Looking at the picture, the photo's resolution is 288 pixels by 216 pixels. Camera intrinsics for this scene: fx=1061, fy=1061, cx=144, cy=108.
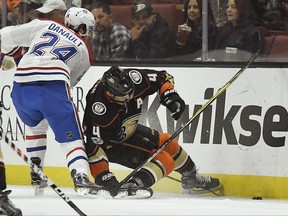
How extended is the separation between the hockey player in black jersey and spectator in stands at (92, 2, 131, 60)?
1.78ft

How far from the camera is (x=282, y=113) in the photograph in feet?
23.1

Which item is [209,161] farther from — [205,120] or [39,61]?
[39,61]

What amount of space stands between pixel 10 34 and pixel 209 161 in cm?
162

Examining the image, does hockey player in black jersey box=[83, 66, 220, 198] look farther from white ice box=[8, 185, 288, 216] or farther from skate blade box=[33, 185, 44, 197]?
skate blade box=[33, 185, 44, 197]

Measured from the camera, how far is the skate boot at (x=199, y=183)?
7246mm

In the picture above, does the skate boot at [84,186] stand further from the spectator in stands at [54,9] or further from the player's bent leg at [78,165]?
the spectator in stands at [54,9]

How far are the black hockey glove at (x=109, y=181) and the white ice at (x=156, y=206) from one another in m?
0.18

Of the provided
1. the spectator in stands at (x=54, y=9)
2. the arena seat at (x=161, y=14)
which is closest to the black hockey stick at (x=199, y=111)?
the arena seat at (x=161, y=14)

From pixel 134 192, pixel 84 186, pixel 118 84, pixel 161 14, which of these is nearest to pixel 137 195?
pixel 134 192

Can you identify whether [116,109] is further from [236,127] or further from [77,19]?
[236,127]

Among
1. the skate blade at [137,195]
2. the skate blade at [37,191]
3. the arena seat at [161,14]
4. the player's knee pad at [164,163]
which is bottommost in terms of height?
the skate blade at [37,191]

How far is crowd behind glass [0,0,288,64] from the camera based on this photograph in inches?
283

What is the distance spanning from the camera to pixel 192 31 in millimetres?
7465

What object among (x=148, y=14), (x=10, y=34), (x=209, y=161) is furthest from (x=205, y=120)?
(x=10, y=34)
